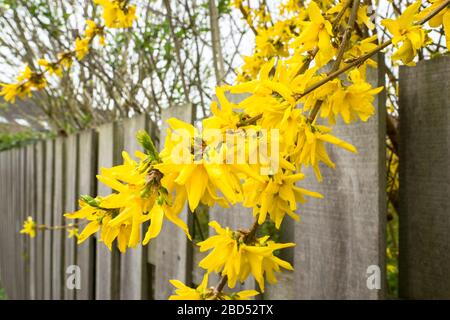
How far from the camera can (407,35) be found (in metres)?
0.61

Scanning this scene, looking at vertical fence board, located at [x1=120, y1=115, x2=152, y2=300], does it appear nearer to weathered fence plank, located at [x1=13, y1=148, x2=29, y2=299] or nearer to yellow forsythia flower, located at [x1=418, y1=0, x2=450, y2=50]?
yellow forsythia flower, located at [x1=418, y1=0, x2=450, y2=50]

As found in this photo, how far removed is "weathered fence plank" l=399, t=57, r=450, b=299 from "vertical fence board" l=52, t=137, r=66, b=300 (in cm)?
225

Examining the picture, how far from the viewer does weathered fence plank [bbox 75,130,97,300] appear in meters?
2.33

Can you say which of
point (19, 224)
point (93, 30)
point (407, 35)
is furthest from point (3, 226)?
point (407, 35)

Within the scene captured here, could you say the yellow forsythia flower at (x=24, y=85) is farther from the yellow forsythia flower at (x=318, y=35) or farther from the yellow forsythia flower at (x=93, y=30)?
the yellow forsythia flower at (x=318, y=35)

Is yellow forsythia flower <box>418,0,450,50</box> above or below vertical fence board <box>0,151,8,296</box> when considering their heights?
above

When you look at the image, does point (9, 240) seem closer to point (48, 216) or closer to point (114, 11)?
point (48, 216)

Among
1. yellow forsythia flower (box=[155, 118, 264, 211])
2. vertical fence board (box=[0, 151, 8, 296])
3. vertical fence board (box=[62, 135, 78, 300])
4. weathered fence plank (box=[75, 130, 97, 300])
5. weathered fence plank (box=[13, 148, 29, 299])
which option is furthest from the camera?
vertical fence board (box=[0, 151, 8, 296])

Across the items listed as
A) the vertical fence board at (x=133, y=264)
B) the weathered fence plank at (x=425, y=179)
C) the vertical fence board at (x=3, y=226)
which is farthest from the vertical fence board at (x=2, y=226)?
the weathered fence plank at (x=425, y=179)

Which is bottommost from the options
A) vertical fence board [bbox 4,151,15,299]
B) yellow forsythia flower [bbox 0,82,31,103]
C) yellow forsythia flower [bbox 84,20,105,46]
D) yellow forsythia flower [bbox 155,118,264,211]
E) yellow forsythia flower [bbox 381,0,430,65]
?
vertical fence board [bbox 4,151,15,299]

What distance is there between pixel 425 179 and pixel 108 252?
1.57m

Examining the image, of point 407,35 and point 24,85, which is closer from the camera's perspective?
point 407,35

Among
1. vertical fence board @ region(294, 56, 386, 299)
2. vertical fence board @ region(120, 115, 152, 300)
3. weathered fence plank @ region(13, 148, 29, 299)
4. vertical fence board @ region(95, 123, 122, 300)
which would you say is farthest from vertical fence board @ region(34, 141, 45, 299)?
vertical fence board @ region(294, 56, 386, 299)

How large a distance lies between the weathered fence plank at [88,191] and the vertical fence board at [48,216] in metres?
0.64
